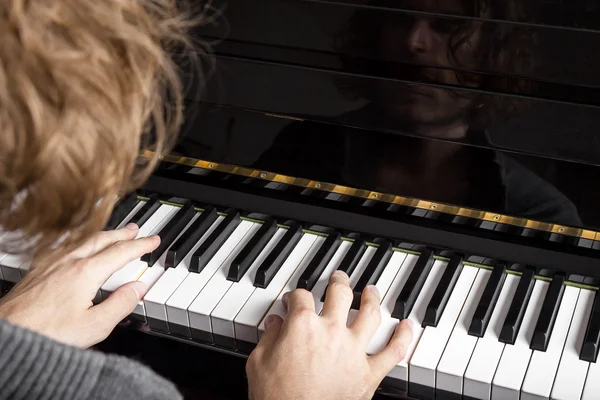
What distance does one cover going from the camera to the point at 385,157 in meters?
1.43

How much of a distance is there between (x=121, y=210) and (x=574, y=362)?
3.04 ft

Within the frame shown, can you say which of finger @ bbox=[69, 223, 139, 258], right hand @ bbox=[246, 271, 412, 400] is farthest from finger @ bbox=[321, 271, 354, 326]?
finger @ bbox=[69, 223, 139, 258]

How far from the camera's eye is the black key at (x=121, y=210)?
5.27ft

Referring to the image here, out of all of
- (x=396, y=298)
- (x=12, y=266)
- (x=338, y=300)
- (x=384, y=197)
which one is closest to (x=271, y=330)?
(x=338, y=300)

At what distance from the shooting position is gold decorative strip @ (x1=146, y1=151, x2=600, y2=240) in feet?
4.37

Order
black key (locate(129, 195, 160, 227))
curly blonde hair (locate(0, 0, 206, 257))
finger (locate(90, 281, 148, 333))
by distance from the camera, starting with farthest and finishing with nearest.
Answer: black key (locate(129, 195, 160, 227))
finger (locate(90, 281, 148, 333))
curly blonde hair (locate(0, 0, 206, 257))

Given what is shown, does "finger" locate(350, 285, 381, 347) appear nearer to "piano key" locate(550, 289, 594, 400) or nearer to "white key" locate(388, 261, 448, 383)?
"white key" locate(388, 261, 448, 383)

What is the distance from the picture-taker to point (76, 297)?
1.39 meters

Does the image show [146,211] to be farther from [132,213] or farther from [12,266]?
[12,266]

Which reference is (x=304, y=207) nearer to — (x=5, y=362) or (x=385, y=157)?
(x=385, y=157)

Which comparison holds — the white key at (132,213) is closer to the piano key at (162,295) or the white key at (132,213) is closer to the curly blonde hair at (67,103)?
the piano key at (162,295)

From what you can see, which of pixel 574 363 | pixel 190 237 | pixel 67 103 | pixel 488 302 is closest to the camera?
pixel 67 103

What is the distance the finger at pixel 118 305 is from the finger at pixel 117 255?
0.16ft

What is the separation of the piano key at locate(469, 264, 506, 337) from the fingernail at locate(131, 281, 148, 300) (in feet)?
1.88
